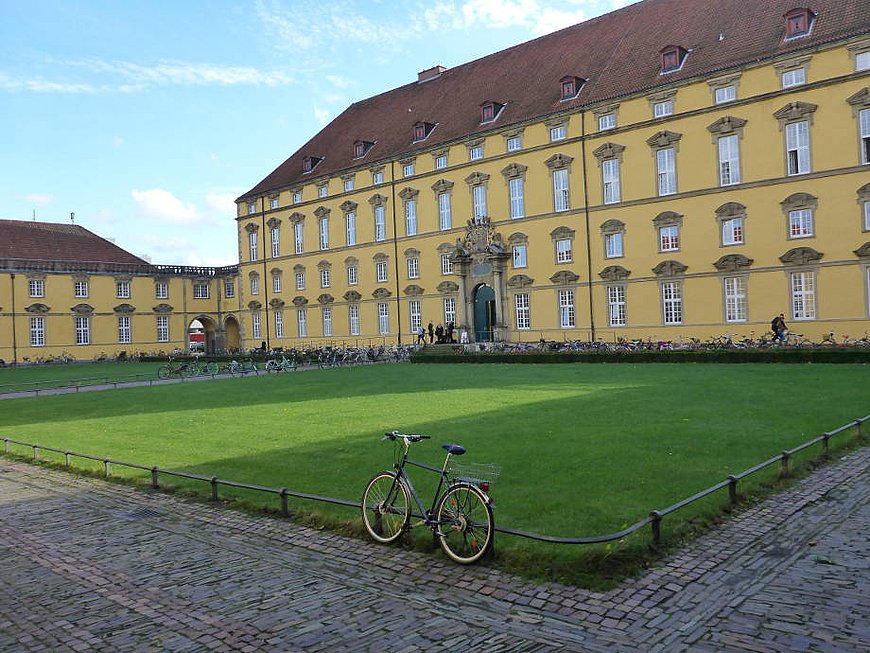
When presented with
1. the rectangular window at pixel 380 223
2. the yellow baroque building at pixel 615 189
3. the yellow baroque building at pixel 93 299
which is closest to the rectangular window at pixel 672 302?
the yellow baroque building at pixel 615 189

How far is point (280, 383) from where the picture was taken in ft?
94.2

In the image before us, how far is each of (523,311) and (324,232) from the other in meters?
19.0

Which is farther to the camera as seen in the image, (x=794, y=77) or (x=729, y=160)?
(x=729, y=160)

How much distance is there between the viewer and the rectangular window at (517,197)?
4284 cm

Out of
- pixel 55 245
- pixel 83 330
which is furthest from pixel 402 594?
pixel 55 245

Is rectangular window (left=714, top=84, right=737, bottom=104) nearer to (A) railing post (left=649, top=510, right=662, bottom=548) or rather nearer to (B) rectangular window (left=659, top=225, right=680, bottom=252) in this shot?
(B) rectangular window (left=659, top=225, right=680, bottom=252)

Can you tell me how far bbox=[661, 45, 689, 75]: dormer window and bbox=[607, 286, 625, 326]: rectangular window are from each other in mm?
11215

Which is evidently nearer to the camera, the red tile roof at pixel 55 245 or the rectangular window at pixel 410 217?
the rectangular window at pixel 410 217

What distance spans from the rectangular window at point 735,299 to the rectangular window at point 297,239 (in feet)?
109

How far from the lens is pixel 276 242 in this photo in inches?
2329

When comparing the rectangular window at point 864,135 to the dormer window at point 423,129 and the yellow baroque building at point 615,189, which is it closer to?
the yellow baroque building at point 615,189

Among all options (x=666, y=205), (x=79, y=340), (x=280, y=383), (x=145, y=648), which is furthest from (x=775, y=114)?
(x=79, y=340)

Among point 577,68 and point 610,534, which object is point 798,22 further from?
point 610,534

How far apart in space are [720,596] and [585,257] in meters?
35.2
